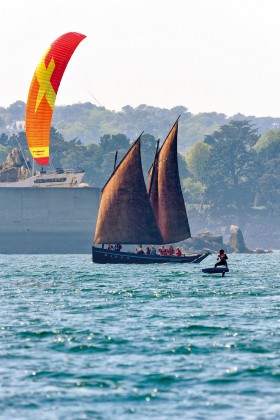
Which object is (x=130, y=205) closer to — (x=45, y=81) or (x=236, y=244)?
(x=45, y=81)

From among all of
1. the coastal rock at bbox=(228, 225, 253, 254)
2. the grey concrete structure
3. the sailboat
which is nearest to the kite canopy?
the grey concrete structure

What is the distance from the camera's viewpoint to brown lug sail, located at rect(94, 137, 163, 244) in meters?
91.7

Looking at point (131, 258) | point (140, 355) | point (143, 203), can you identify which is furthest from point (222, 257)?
point (140, 355)

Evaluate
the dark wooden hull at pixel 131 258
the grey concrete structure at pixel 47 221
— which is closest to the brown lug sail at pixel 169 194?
the dark wooden hull at pixel 131 258

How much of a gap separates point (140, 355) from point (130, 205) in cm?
5796

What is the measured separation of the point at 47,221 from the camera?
15925cm

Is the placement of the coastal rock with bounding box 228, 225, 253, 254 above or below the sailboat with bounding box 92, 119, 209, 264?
below

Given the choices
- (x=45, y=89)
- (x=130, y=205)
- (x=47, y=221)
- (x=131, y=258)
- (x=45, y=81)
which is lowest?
(x=131, y=258)

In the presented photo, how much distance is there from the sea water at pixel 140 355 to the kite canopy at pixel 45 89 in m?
66.7

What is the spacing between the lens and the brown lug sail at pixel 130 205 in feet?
301

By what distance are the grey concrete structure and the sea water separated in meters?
98.3

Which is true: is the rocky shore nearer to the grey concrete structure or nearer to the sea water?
the grey concrete structure

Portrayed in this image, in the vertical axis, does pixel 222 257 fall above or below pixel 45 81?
below

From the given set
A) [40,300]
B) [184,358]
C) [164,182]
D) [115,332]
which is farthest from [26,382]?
[164,182]
